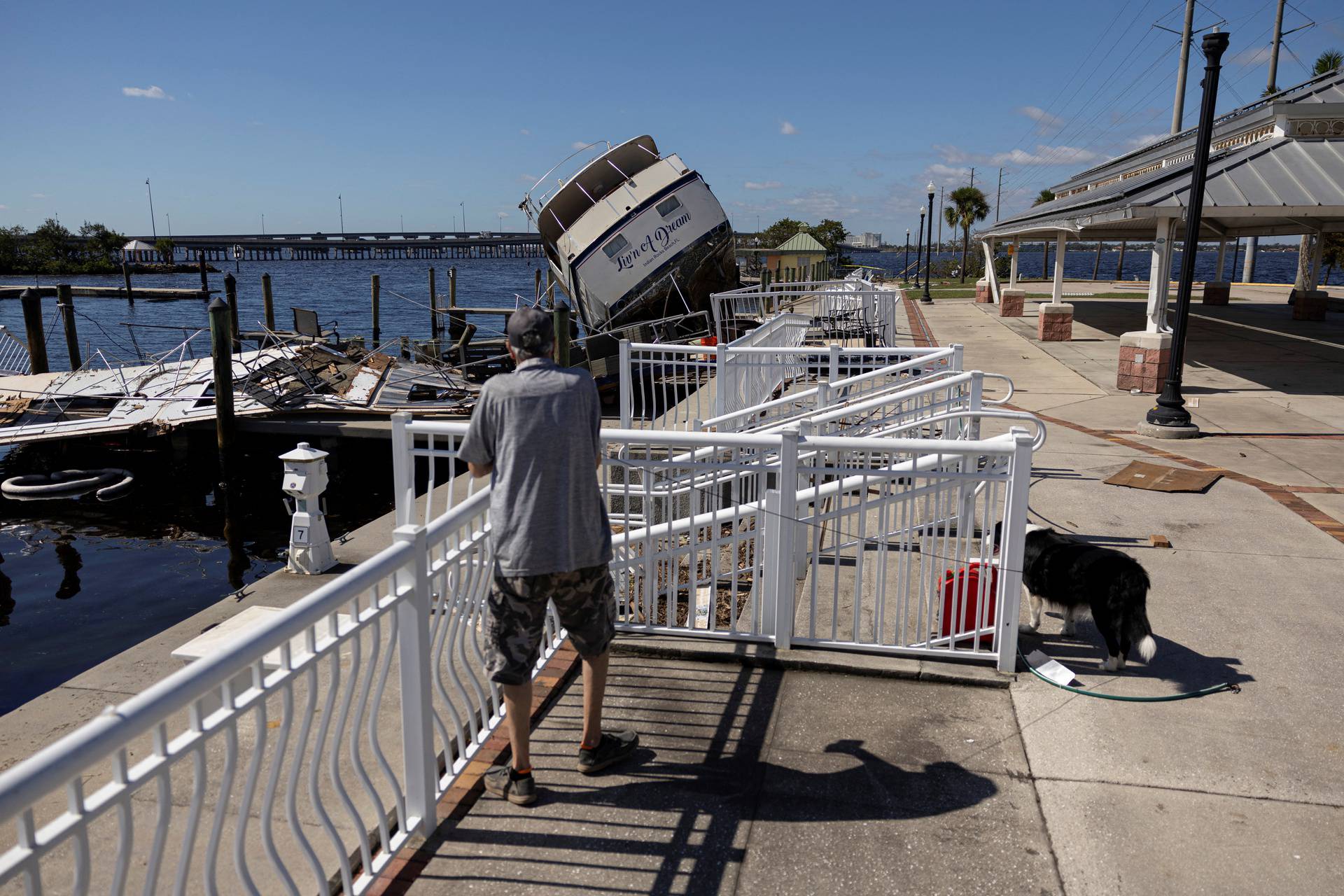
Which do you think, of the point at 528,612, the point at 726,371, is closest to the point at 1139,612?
the point at 528,612

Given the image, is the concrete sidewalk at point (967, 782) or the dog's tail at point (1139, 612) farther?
the dog's tail at point (1139, 612)

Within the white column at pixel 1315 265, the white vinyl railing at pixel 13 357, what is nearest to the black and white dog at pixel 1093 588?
the white column at pixel 1315 265

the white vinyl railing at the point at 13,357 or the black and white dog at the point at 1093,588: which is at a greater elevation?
the black and white dog at the point at 1093,588

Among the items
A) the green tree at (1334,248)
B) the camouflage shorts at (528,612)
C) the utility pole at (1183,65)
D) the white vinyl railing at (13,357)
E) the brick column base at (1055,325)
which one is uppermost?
the utility pole at (1183,65)

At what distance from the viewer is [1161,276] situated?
46.4 ft

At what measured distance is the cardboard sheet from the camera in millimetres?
8195

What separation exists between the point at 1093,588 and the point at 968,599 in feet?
2.08

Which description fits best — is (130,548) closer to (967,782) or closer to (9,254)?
(967,782)

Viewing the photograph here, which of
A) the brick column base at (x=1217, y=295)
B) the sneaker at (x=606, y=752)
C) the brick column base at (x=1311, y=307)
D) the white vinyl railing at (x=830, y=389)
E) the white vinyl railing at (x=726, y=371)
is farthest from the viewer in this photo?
the brick column base at (x=1217, y=295)

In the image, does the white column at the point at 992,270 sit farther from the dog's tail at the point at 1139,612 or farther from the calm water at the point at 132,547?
the dog's tail at the point at 1139,612

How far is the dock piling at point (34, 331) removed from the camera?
74.1ft

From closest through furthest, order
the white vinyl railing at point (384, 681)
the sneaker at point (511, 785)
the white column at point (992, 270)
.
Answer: the white vinyl railing at point (384, 681) < the sneaker at point (511, 785) < the white column at point (992, 270)

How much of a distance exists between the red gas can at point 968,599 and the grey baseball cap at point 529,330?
244 cm

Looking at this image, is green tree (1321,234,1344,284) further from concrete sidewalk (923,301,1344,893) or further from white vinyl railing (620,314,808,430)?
concrete sidewalk (923,301,1344,893)
